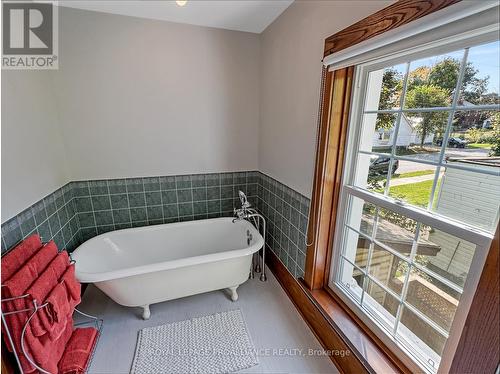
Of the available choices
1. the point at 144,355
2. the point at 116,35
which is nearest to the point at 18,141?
the point at 116,35

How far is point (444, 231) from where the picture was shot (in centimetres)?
100

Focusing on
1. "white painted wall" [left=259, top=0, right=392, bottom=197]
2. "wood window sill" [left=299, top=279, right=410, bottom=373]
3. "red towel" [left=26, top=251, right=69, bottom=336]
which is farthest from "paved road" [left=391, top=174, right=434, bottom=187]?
"red towel" [left=26, top=251, right=69, bottom=336]

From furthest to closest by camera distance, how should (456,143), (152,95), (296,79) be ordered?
(152,95), (296,79), (456,143)

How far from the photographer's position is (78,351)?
4.86ft

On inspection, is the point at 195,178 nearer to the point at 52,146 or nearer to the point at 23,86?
the point at 52,146

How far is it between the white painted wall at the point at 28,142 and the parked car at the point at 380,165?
7.00 feet

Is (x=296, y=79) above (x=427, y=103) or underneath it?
above

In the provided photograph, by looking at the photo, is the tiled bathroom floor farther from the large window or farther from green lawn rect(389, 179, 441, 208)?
green lawn rect(389, 179, 441, 208)

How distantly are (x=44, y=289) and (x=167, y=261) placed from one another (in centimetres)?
71

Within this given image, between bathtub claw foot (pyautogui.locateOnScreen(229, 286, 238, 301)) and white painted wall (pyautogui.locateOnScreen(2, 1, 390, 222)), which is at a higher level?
white painted wall (pyautogui.locateOnScreen(2, 1, 390, 222))

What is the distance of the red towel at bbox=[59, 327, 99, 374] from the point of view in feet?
4.58

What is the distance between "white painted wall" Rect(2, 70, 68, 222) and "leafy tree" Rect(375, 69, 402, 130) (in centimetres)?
216

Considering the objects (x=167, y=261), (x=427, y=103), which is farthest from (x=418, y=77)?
(x=167, y=261)

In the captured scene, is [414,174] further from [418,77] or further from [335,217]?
[335,217]
